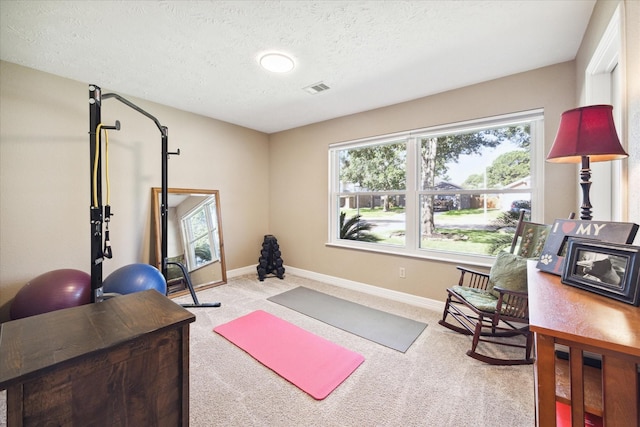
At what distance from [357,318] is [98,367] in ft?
7.48

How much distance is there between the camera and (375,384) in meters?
1.75

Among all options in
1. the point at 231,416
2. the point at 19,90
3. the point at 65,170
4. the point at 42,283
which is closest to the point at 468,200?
the point at 231,416

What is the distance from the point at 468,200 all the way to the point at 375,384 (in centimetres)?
217

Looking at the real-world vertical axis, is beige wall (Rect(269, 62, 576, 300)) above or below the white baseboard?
above

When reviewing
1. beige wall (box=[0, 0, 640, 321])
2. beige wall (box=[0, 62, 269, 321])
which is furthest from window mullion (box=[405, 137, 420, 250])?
beige wall (box=[0, 62, 269, 321])

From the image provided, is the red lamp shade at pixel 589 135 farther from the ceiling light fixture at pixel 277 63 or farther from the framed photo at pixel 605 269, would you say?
the ceiling light fixture at pixel 277 63

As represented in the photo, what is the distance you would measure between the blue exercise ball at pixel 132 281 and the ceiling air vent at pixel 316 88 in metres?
2.58

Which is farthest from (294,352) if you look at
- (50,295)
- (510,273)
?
(50,295)

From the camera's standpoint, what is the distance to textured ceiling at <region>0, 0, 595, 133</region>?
170 cm

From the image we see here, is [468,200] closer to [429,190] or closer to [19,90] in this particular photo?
[429,190]

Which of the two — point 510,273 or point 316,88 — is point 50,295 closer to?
point 316,88

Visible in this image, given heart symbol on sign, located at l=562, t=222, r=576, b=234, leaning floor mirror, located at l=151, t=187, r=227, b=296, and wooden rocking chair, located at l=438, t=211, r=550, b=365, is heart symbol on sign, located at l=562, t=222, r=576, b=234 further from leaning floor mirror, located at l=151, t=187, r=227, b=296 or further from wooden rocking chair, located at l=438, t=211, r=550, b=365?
leaning floor mirror, located at l=151, t=187, r=227, b=296

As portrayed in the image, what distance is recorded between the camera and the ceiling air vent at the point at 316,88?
278 centimetres

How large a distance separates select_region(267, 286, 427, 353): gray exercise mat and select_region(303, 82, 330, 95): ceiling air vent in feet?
8.39
